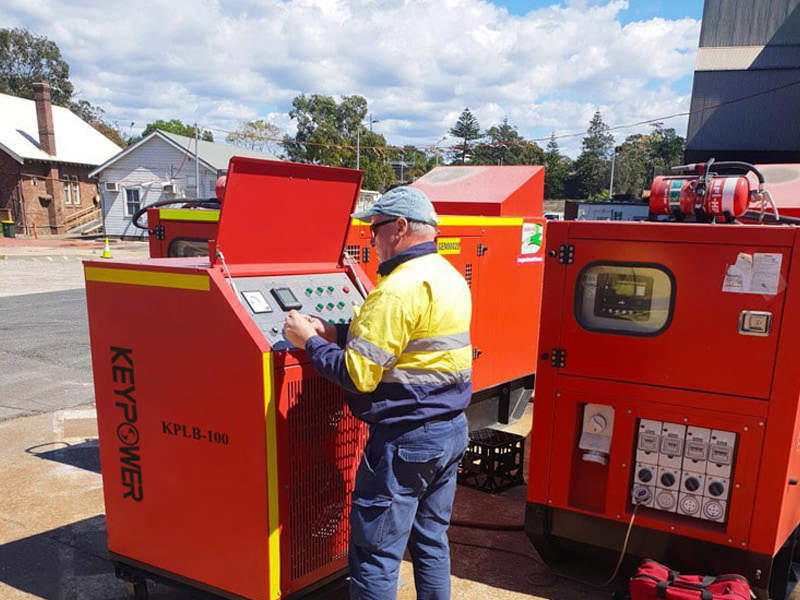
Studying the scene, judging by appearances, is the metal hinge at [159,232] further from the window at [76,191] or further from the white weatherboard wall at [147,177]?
the window at [76,191]

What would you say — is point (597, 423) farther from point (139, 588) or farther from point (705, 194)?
point (139, 588)

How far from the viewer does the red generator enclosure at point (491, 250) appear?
529 cm

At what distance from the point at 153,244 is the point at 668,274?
162 inches

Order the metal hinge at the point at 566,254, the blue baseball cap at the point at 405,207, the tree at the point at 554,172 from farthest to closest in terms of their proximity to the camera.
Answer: the tree at the point at 554,172 → the metal hinge at the point at 566,254 → the blue baseball cap at the point at 405,207

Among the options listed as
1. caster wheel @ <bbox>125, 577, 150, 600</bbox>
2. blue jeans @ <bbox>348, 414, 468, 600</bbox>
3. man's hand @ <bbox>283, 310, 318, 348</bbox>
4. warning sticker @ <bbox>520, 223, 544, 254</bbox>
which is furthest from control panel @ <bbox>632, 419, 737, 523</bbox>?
warning sticker @ <bbox>520, 223, 544, 254</bbox>

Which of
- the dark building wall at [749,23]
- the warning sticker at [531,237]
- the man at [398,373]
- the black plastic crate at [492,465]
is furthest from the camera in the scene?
the dark building wall at [749,23]

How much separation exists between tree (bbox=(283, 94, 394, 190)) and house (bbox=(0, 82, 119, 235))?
41.7ft

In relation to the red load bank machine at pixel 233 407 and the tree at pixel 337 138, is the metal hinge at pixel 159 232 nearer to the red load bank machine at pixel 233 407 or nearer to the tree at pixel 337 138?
the red load bank machine at pixel 233 407

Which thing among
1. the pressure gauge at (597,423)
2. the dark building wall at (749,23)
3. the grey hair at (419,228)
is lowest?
the pressure gauge at (597,423)

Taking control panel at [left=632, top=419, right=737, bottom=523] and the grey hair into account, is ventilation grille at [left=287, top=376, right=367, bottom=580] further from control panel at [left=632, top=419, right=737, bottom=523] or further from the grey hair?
control panel at [left=632, top=419, right=737, bottom=523]

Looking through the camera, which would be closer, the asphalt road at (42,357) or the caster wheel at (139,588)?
the caster wheel at (139,588)

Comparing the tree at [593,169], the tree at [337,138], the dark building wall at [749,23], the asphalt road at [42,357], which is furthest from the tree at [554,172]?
the asphalt road at [42,357]

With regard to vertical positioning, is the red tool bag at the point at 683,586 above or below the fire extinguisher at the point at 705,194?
below

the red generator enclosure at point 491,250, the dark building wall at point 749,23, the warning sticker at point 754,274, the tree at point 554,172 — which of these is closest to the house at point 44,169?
the dark building wall at point 749,23
